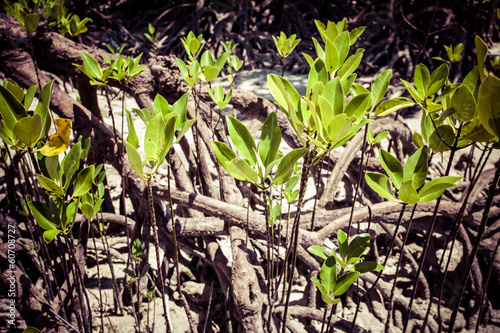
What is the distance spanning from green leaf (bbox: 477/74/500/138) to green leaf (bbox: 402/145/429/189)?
0.51ft

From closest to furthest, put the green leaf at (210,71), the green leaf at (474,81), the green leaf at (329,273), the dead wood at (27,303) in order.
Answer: the green leaf at (474,81)
the green leaf at (329,273)
the dead wood at (27,303)
the green leaf at (210,71)

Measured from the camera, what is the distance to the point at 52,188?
1.94 feet

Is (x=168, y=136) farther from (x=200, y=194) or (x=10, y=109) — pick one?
(x=200, y=194)

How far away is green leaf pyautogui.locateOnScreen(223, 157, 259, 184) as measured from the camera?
47 centimetres

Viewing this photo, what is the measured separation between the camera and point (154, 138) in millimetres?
→ 576

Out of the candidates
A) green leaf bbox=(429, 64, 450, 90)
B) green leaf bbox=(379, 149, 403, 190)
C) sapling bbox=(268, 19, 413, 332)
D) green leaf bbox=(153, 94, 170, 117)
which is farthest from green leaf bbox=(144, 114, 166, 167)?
green leaf bbox=(429, 64, 450, 90)

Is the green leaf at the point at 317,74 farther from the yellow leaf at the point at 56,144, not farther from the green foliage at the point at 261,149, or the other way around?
the yellow leaf at the point at 56,144

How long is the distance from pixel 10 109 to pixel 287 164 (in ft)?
1.86

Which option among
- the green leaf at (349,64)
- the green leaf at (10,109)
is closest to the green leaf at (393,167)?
the green leaf at (349,64)

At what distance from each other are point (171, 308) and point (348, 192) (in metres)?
1.49

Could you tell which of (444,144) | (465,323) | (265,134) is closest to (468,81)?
(444,144)

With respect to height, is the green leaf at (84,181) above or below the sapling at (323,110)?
below

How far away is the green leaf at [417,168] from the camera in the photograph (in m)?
0.59

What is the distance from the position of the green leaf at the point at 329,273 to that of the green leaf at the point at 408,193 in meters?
0.26
